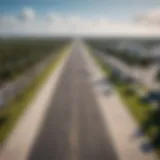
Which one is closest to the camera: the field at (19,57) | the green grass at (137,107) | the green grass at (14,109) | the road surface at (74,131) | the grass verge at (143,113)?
the road surface at (74,131)

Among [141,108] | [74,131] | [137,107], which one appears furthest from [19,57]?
[74,131]

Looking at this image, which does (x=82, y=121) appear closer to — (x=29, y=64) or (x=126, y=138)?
(x=126, y=138)

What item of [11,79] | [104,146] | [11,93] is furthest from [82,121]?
[11,79]

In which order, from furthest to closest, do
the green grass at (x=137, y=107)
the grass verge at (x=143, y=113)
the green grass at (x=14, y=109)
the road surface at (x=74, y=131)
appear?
the green grass at (x=14, y=109) < the green grass at (x=137, y=107) < the grass verge at (x=143, y=113) < the road surface at (x=74, y=131)

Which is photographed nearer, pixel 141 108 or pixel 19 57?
pixel 141 108

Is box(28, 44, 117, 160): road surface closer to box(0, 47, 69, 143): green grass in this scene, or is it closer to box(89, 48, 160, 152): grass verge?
box(0, 47, 69, 143): green grass

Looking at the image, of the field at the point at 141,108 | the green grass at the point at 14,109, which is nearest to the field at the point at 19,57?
the green grass at the point at 14,109

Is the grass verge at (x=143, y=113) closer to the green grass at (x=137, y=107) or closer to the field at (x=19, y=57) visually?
the green grass at (x=137, y=107)

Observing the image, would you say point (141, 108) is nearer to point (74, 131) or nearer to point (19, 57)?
point (74, 131)
